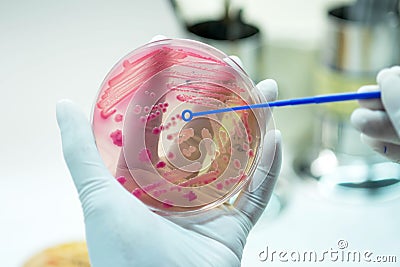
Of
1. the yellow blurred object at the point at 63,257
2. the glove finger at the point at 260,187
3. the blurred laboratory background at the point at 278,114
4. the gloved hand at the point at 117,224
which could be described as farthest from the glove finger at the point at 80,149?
the blurred laboratory background at the point at 278,114

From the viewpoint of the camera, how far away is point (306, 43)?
165 centimetres

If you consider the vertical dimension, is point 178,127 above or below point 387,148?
above

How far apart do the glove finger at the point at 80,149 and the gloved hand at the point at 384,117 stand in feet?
1.29

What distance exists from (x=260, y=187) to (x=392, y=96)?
0.74 feet

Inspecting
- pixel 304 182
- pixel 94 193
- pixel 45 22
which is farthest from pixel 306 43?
pixel 94 193

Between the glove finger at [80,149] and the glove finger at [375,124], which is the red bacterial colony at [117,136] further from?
the glove finger at [375,124]

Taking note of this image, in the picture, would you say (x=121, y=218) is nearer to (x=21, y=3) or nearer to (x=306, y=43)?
(x=306, y=43)

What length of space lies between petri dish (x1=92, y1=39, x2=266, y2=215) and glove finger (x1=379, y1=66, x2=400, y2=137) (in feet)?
0.56

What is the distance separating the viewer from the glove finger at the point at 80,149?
80 cm

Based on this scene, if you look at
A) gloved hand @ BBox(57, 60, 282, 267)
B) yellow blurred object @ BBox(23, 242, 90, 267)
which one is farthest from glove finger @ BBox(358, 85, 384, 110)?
yellow blurred object @ BBox(23, 242, 90, 267)

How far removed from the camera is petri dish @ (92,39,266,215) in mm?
854

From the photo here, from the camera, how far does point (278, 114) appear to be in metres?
1.53

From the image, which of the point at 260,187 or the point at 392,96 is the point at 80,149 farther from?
the point at 392,96
